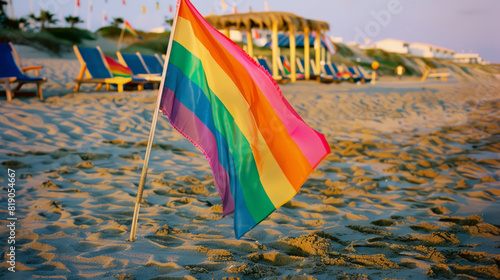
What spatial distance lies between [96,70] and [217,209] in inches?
282

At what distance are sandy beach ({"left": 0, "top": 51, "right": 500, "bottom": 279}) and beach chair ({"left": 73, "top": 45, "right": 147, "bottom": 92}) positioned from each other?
7.87 ft

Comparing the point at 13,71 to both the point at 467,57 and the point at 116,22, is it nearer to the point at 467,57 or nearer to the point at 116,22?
the point at 116,22

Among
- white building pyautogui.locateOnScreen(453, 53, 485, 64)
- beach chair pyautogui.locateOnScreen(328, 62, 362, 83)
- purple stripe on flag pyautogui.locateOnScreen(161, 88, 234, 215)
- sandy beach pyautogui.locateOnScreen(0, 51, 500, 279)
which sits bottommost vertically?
white building pyautogui.locateOnScreen(453, 53, 485, 64)

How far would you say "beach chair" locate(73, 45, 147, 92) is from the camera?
8688mm

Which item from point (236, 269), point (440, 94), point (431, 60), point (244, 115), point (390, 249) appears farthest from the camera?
point (431, 60)

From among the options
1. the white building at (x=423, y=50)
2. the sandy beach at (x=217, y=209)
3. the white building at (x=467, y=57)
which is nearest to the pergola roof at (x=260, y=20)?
the sandy beach at (x=217, y=209)

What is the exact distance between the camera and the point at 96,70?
29.5 feet

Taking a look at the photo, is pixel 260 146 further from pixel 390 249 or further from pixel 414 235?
pixel 414 235

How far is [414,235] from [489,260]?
1.55 ft

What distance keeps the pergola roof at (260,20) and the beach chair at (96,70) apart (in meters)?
5.08

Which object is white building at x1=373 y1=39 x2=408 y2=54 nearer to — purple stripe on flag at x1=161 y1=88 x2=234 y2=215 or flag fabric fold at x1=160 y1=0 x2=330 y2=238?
flag fabric fold at x1=160 y1=0 x2=330 y2=238

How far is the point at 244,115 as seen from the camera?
2137mm

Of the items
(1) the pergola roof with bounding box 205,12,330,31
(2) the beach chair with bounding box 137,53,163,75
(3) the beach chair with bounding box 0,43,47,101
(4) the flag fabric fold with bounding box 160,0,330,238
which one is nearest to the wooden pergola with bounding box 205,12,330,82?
(1) the pergola roof with bounding box 205,12,330,31

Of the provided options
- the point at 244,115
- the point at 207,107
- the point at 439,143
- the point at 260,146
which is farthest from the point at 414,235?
the point at 439,143
